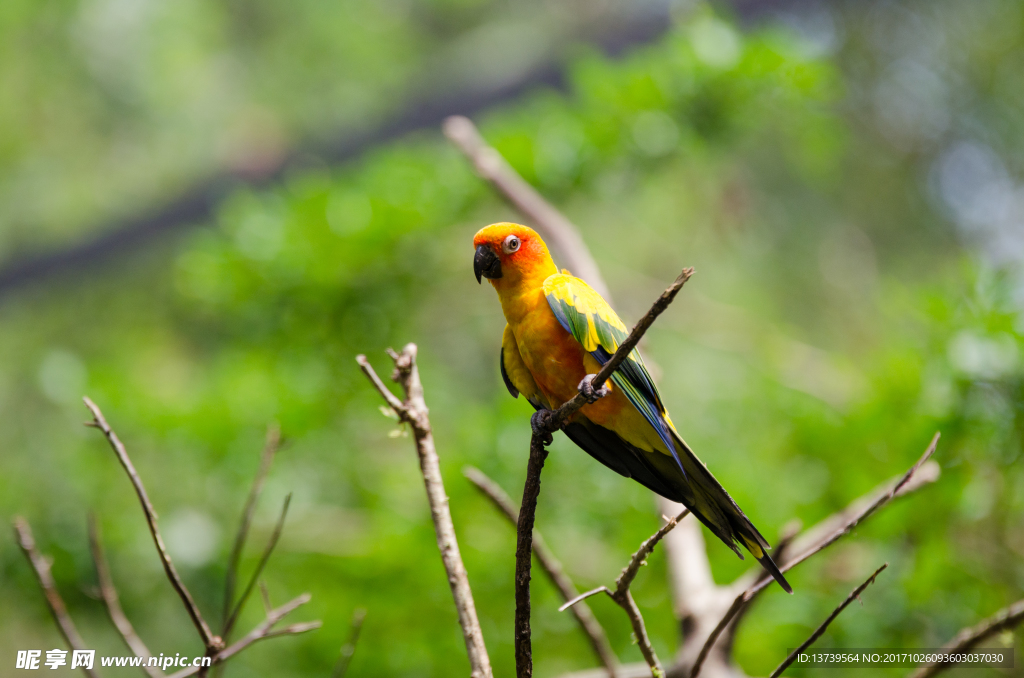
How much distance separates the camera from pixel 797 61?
4.30 metres

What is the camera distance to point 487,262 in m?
2.10

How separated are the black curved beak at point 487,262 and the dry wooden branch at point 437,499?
1.58 ft

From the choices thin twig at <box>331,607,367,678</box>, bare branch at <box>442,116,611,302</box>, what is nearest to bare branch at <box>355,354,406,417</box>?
thin twig at <box>331,607,367,678</box>

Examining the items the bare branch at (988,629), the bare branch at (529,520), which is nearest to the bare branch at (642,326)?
the bare branch at (529,520)

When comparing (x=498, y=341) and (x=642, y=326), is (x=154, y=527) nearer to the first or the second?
(x=642, y=326)

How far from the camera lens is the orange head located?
207cm

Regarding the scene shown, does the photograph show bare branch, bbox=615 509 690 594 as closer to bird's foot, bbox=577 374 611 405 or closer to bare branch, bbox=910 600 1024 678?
bird's foot, bbox=577 374 611 405

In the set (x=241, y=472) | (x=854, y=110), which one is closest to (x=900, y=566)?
(x=241, y=472)

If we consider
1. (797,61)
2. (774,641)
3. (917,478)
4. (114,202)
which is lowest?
(774,641)

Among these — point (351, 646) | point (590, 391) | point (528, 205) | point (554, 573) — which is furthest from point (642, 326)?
point (528, 205)

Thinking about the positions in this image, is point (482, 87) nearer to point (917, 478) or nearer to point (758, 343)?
point (758, 343)

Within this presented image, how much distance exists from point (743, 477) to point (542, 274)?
1.99m

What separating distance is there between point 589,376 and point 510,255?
0.53 metres

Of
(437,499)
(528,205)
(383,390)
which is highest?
(528,205)
